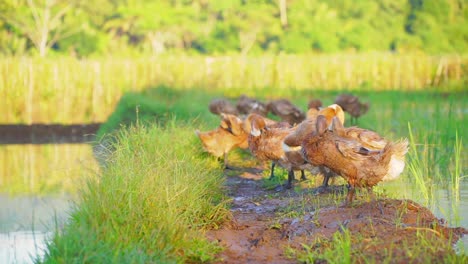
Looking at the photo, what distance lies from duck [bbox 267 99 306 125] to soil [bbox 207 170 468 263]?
5.86 m

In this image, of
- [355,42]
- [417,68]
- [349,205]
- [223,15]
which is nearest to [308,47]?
[355,42]

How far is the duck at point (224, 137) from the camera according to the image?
1206cm

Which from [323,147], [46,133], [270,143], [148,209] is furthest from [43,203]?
[46,133]

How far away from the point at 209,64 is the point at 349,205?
2316 cm

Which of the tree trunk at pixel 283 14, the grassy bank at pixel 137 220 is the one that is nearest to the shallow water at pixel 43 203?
the grassy bank at pixel 137 220

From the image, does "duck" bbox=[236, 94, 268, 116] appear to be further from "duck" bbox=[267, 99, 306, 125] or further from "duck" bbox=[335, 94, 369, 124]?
"duck" bbox=[335, 94, 369, 124]

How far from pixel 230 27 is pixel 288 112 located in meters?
34.6

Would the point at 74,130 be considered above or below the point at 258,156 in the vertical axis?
below

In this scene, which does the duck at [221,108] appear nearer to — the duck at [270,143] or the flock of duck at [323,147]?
the flock of duck at [323,147]

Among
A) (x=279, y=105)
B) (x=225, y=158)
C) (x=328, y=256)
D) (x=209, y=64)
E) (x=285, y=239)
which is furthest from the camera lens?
(x=209, y=64)

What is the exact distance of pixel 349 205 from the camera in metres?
7.82

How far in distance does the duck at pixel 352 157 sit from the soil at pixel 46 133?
1436 cm

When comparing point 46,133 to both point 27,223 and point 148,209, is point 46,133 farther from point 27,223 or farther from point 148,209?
point 148,209

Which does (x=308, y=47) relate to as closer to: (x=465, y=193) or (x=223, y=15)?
(x=223, y=15)
